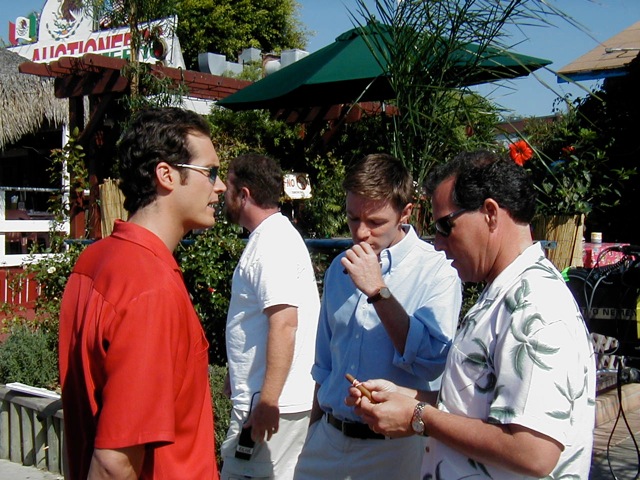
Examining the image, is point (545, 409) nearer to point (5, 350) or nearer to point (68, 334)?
point (68, 334)

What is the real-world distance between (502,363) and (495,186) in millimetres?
490

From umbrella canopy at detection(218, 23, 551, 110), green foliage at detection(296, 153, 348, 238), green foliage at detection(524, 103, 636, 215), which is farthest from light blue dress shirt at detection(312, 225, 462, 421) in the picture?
green foliage at detection(296, 153, 348, 238)

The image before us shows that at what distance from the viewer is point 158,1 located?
7.49 meters

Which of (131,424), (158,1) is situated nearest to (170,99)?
(158,1)

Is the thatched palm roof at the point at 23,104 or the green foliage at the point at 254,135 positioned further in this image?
the thatched palm roof at the point at 23,104

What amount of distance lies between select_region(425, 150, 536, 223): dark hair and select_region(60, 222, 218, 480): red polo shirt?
0.81m

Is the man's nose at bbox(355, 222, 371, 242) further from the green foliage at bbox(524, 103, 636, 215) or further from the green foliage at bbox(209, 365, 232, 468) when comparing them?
the green foliage at bbox(524, 103, 636, 215)

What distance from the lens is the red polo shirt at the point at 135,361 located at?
1707mm

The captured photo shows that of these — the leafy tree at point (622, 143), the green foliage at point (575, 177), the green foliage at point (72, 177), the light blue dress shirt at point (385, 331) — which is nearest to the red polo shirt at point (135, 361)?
the light blue dress shirt at point (385, 331)

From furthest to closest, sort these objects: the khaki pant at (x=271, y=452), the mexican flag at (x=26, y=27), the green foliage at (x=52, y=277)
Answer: the mexican flag at (x=26, y=27)
the green foliage at (x=52, y=277)
the khaki pant at (x=271, y=452)

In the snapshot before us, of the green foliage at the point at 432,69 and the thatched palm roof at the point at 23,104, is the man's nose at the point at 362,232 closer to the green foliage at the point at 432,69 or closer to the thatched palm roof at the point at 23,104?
the green foliage at the point at 432,69

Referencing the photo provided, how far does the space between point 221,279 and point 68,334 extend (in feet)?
13.1

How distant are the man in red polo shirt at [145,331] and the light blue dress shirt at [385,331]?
2.49 feet

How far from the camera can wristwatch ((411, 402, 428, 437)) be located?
6.52 feet
